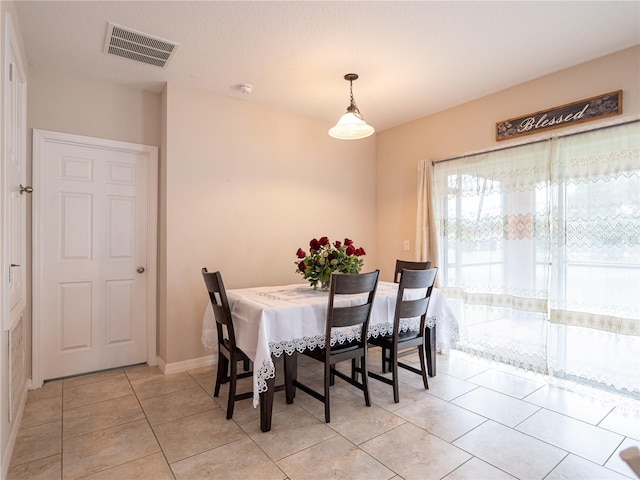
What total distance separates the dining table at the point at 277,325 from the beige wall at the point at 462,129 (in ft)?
5.70

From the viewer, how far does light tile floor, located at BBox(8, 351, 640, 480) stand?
1885 mm

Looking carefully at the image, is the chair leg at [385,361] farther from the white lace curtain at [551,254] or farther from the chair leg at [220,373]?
the chair leg at [220,373]

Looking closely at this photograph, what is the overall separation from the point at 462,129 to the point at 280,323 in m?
2.89

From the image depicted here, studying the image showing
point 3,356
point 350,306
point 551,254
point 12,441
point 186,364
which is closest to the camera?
point 3,356

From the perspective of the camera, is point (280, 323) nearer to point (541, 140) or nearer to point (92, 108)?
point (92, 108)

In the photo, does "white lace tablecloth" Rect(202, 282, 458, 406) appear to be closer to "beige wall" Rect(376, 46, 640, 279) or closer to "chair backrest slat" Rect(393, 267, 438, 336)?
"chair backrest slat" Rect(393, 267, 438, 336)

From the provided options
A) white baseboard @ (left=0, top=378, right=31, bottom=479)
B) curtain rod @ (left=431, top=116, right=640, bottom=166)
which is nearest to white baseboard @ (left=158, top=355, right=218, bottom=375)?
white baseboard @ (left=0, top=378, right=31, bottom=479)

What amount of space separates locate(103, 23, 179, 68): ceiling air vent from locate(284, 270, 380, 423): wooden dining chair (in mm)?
2193

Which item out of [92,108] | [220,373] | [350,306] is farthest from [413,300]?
[92,108]

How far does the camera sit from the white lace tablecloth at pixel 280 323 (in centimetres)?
218

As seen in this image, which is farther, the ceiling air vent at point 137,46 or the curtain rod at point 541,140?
the curtain rod at point 541,140

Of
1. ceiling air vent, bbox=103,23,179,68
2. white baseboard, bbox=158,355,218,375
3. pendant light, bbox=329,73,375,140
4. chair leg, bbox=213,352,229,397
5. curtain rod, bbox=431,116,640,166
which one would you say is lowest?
white baseboard, bbox=158,355,218,375

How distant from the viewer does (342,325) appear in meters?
2.39

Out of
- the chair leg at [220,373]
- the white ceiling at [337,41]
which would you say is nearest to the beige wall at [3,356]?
the white ceiling at [337,41]
